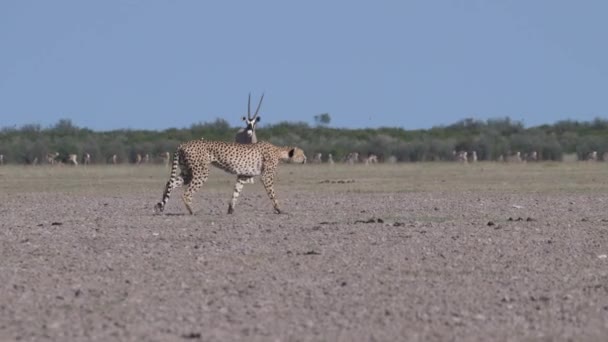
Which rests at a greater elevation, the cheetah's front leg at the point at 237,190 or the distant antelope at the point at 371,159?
the cheetah's front leg at the point at 237,190

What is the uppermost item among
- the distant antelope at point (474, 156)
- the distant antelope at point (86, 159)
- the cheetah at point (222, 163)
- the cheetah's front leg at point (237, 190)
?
the cheetah at point (222, 163)

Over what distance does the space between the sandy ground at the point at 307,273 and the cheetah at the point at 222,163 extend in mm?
461

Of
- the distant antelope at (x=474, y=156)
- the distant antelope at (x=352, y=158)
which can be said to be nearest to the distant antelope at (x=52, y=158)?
the distant antelope at (x=352, y=158)

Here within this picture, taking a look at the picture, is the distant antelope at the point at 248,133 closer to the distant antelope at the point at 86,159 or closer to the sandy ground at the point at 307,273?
the sandy ground at the point at 307,273

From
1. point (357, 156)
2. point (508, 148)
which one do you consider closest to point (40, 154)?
point (357, 156)

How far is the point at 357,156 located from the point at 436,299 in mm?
58592

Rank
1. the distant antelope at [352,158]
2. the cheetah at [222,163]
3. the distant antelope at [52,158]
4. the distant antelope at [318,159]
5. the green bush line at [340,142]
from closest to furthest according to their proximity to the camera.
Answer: the cheetah at [222,163]
the distant antelope at [52,158]
the distant antelope at [318,159]
the distant antelope at [352,158]
the green bush line at [340,142]

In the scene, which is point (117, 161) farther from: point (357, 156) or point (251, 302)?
point (251, 302)

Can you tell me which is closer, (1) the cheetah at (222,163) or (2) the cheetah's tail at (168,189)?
(2) the cheetah's tail at (168,189)

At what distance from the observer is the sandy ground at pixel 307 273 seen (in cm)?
1030

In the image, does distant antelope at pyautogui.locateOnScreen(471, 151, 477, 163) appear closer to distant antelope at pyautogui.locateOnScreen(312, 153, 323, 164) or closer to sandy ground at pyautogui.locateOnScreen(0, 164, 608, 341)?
distant antelope at pyautogui.locateOnScreen(312, 153, 323, 164)

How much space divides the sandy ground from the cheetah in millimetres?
461

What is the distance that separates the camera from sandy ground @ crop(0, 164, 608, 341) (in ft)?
33.8

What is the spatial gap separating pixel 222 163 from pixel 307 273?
31.9 feet
